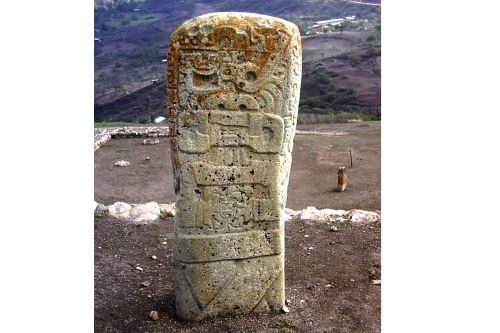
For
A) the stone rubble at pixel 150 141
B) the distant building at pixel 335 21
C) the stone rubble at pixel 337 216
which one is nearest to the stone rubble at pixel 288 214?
the stone rubble at pixel 337 216

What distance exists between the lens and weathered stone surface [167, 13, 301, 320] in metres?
3.93

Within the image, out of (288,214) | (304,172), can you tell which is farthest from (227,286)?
(304,172)

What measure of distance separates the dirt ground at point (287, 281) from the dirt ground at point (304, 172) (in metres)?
2.07

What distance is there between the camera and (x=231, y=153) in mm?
4117

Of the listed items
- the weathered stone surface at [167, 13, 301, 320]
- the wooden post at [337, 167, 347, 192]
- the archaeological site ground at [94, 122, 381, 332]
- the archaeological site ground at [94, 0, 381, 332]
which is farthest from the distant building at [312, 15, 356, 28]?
the weathered stone surface at [167, 13, 301, 320]

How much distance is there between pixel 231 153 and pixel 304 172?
21.2ft

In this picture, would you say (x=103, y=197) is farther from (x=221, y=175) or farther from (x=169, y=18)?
(x=169, y=18)

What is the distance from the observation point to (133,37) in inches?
870

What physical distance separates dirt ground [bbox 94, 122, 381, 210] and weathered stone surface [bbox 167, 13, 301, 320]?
4230 mm

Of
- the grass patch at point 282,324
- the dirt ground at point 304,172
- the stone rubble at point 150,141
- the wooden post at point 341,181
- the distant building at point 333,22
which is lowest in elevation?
the stone rubble at point 150,141

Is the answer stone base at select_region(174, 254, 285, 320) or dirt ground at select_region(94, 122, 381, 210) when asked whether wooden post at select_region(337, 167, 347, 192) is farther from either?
stone base at select_region(174, 254, 285, 320)

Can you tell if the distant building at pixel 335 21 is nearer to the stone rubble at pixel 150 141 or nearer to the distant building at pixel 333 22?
the distant building at pixel 333 22

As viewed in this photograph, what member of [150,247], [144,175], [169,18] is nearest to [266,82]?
[150,247]

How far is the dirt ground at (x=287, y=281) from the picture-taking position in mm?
4348
